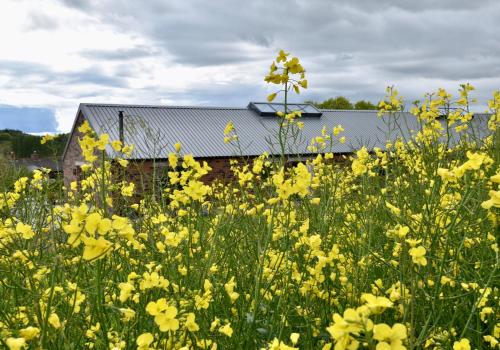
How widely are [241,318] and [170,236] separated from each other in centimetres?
48

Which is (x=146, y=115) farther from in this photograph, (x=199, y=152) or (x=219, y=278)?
(x=219, y=278)

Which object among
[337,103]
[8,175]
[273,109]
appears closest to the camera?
[8,175]

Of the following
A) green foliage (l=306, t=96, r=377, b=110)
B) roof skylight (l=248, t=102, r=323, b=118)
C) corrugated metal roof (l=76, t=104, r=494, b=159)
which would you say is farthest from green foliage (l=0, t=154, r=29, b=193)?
green foliage (l=306, t=96, r=377, b=110)

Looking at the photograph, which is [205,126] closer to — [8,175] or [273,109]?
[273,109]

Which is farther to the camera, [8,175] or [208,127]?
[208,127]

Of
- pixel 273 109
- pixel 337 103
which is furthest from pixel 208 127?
pixel 337 103

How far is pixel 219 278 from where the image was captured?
2.92 meters

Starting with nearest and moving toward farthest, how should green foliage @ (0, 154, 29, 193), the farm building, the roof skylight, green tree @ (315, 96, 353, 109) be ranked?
green foliage @ (0, 154, 29, 193)
the farm building
the roof skylight
green tree @ (315, 96, 353, 109)

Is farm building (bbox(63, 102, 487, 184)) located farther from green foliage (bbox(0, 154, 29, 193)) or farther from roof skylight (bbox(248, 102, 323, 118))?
green foliage (bbox(0, 154, 29, 193))

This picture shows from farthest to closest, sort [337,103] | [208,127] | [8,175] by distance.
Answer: [337,103]
[208,127]
[8,175]

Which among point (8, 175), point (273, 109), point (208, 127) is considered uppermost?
point (273, 109)

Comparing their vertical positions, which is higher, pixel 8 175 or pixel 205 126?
pixel 205 126

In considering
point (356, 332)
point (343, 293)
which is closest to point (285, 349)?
point (356, 332)

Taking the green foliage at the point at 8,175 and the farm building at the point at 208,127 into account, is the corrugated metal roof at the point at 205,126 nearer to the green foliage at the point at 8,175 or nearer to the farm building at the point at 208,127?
the farm building at the point at 208,127
